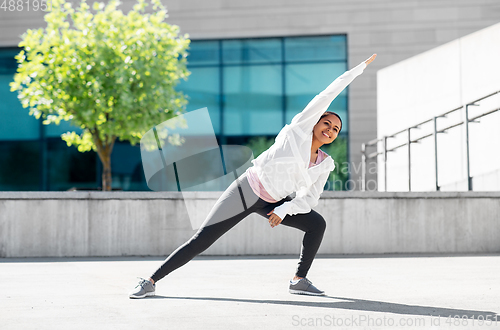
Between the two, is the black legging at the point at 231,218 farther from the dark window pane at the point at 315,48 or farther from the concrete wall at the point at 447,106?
the dark window pane at the point at 315,48

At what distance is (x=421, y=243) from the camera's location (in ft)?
27.4

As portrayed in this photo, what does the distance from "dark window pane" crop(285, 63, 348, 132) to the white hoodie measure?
50.2 feet

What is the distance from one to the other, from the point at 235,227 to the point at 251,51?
1259cm

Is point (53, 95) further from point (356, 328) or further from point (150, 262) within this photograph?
point (356, 328)

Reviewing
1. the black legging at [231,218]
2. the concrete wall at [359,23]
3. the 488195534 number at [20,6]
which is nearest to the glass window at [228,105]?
the concrete wall at [359,23]

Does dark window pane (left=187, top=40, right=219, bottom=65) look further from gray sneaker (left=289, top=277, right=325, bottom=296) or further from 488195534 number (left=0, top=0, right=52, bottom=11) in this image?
gray sneaker (left=289, top=277, right=325, bottom=296)

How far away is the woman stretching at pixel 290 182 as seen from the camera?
161 inches

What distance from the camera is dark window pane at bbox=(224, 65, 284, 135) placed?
19.4m

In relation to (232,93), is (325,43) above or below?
above

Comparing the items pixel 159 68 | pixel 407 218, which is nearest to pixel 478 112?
pixel 407 218

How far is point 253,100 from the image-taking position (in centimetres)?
1961

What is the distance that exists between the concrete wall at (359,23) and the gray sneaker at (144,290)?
14.9 m

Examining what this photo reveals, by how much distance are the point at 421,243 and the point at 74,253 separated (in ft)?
17.1

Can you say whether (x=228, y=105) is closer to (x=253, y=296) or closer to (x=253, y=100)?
(x=253, y=100)
